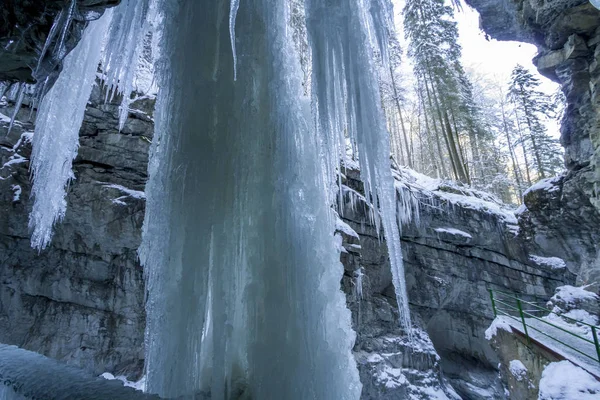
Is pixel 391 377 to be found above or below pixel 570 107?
below

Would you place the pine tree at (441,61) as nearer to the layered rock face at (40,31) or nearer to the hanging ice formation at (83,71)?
the hanging ice formation at (83,71)

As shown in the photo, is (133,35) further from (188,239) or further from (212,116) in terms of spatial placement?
(188,239)

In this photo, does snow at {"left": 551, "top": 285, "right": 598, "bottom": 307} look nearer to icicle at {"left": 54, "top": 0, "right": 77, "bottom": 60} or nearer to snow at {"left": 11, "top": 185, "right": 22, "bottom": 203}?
icicle at {"left": 54, "top": 0, "right": 77, "bottom": 60}


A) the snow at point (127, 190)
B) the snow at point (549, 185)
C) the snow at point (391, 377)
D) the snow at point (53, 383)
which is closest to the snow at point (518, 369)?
the snow at point (391, 377)

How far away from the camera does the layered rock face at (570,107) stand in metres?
8.58

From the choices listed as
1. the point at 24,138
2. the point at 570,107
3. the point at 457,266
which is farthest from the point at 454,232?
the point at 24,138

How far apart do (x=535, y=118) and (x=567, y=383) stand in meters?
21.0

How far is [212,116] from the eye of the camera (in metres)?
3.06

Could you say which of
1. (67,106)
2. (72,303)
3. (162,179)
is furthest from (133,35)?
(72,303)

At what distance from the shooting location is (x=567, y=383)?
4.54 meters

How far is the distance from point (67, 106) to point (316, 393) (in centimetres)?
539

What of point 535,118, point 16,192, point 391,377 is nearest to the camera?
point 16,192

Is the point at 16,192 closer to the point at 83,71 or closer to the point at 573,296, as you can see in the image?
the point at 83,71

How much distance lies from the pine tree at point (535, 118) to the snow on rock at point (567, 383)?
1817 cm
